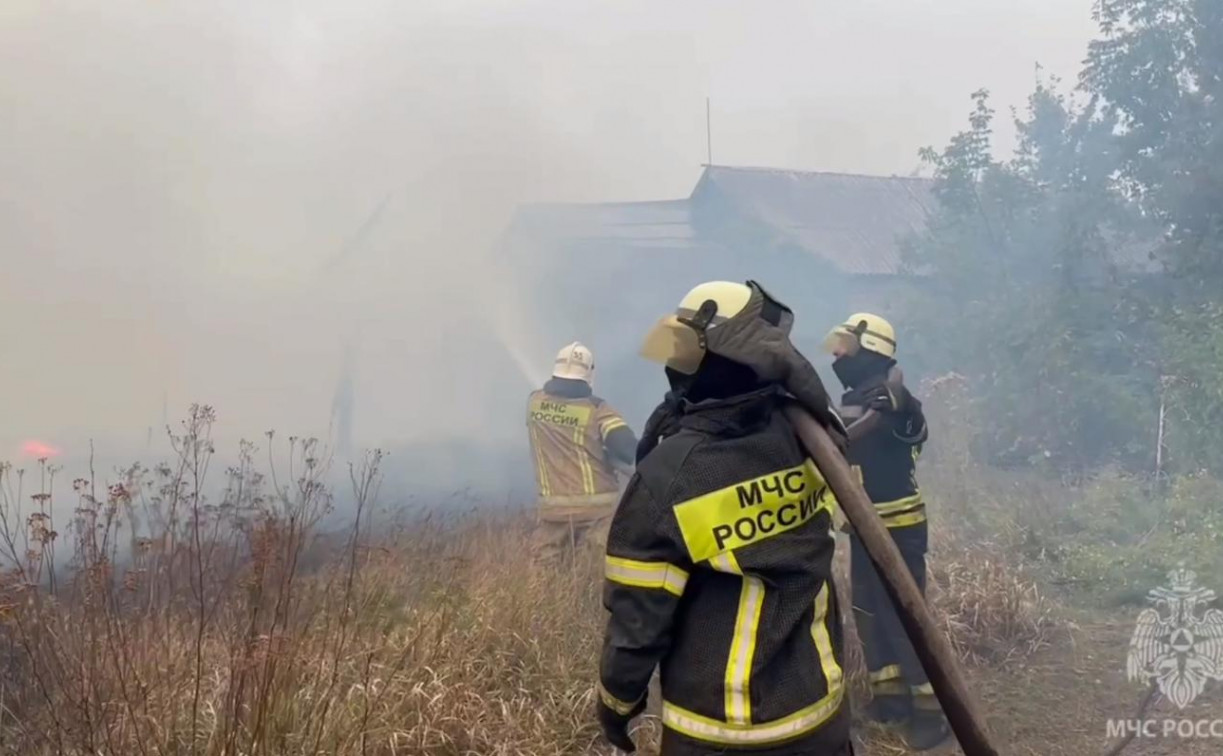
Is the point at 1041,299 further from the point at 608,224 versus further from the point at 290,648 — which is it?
the point at 290,648

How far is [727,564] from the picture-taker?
6.59ft

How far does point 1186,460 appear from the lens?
7621 mm

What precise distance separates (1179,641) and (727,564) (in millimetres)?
4152

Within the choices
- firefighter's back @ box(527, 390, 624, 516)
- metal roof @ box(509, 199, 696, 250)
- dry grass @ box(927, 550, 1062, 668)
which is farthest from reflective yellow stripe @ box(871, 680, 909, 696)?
metal roof @ box(509, 199, 696, 250)

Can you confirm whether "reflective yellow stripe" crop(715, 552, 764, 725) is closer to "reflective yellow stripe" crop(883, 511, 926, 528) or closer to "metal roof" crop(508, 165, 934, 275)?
"reflective yellow stripe" crop(883, 511, 926, 528)

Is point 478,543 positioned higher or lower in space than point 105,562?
lower

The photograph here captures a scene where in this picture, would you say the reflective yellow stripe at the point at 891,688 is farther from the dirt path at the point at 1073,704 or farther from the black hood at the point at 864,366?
the black hood at the point at 864,366

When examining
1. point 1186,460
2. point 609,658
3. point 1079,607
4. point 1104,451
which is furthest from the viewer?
point 1104,451

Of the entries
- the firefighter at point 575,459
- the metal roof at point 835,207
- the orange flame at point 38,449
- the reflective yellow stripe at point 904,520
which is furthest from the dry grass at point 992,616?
the metal roof at point 835,207

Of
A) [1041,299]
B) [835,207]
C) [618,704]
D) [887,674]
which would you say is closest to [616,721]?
[618,704]

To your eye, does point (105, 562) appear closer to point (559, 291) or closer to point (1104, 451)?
point (1104, 451)

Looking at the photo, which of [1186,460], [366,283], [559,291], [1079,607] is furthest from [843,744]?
[559,291]

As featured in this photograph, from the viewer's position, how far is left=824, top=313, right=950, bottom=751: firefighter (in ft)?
13.3

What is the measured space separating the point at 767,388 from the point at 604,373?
466 inches
